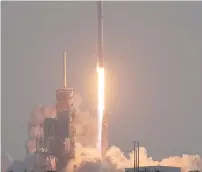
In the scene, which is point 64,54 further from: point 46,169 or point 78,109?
point 46,169

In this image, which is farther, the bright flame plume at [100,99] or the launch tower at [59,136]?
the bright flame plume at [100,99]

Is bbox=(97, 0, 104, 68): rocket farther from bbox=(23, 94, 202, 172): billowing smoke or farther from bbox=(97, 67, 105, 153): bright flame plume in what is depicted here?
bbox=(23, 94, 202, 172): billowing smoke

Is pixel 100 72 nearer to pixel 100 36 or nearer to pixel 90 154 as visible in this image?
pixel 100 36

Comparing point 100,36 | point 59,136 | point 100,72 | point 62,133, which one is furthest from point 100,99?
point 100,36

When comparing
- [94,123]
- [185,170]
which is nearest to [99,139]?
[94,123]

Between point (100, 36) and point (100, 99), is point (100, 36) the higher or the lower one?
the higher one

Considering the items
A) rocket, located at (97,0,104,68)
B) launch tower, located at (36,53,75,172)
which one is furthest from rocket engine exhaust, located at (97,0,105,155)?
launch tower, located at (36,53,75,172)

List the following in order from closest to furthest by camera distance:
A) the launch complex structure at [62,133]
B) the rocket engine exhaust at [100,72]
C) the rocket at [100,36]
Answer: the rocket at [100,36]
the rocket engine exhaust at [100,72]
the launch complex structure at [62,133]

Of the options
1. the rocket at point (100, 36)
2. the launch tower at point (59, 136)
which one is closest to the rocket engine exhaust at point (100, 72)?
the rocket at point (100, 36)

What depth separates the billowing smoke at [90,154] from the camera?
4203cm

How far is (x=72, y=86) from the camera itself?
44.4m

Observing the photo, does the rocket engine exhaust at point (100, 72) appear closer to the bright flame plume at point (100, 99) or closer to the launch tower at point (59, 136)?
the bright flame plume at point (100, 99)

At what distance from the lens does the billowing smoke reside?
138ft

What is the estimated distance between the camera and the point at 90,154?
42.7m
